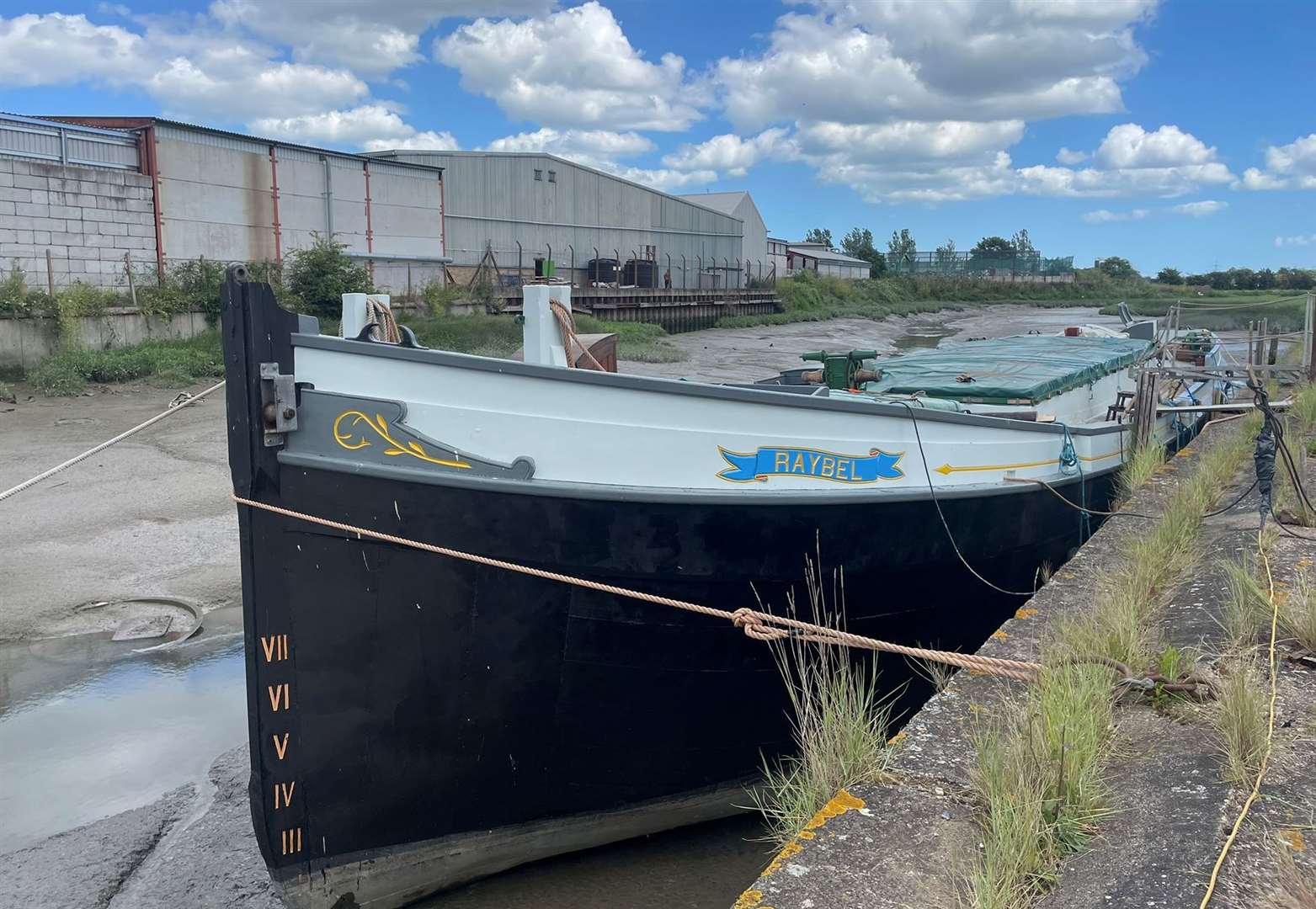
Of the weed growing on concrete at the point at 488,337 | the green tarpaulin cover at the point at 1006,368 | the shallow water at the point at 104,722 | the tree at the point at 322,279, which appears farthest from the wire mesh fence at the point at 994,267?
the shallow water at the point at 104,722

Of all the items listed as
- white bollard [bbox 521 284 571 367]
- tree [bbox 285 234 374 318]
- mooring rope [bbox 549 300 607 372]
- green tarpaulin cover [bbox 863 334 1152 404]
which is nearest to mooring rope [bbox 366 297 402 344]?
white bollard [bbox 521 284 571 367]

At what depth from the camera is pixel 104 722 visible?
256 inches

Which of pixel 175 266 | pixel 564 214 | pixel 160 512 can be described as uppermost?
pixel 564 214

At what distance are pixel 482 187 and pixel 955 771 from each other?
3311 cm

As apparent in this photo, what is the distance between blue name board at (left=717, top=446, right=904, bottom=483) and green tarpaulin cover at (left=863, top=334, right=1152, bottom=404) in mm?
2188

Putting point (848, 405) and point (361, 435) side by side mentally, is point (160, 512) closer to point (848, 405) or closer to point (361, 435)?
point (361, 435)

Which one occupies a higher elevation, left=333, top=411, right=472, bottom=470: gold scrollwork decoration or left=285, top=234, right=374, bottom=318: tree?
left=285, top=234, right=374, bottom=318: tree

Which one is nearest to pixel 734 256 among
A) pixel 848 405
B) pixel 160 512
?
pixel 160 512

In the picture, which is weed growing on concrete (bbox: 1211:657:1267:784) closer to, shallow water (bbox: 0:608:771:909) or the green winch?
shallow water (bbox: 0:608:771:909)

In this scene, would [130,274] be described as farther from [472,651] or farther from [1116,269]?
[1116,269]

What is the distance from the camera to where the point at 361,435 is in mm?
4383

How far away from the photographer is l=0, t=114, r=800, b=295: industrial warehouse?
19.8 metres

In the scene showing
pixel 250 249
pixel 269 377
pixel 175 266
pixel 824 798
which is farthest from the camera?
pixel 250 249

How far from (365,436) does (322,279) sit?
19.7m
